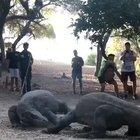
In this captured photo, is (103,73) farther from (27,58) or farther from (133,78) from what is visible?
(27,58)

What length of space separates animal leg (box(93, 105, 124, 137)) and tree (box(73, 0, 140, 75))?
912 cm

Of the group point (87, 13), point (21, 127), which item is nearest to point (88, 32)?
point (87, 13)

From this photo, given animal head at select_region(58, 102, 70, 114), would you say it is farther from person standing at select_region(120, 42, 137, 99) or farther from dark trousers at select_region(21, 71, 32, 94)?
dark trousers at select_region(21, 71, 32, 94)

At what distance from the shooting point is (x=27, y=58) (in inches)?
712

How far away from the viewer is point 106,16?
60.1 ft

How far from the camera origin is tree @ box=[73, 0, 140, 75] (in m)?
18.0

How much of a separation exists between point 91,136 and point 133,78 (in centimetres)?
864

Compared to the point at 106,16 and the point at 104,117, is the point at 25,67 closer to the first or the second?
the point at 106,16

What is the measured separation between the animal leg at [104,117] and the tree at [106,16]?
9124 millimetres

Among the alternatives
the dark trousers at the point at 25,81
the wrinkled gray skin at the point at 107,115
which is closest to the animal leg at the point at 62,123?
the wrinkled gray skin at the point at 107,115

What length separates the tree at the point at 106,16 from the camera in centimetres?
1803

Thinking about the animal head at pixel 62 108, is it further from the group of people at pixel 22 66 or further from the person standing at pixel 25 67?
the person standing at pixel 25 67

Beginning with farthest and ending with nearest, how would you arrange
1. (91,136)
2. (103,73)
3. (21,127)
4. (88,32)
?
(88,32)
(103,73)
(21,127)
(91,136)

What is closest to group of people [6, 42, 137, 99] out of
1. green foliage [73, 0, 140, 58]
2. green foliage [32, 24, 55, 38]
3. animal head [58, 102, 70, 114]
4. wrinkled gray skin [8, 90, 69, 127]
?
green foliage [73, 0, 140, 58]
